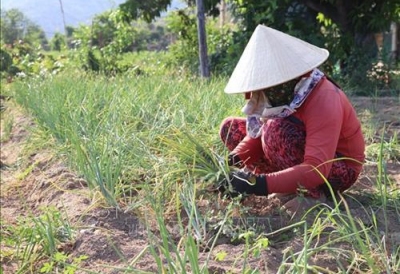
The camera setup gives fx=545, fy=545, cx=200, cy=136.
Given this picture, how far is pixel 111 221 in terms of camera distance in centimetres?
181

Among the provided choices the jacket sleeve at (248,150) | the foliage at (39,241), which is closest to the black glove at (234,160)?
Answer: the jacket sleeve at (248,150)

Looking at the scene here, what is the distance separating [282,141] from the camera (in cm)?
184

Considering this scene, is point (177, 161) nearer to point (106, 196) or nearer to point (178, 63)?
point (106, 196)

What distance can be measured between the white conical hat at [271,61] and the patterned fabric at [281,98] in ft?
0.18

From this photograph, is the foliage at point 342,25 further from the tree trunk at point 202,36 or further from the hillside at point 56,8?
the hillside at point 56,8

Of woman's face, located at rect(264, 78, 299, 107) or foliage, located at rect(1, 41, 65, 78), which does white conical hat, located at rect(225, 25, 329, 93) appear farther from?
foliage, located at rect(1, 41, 65, 78)

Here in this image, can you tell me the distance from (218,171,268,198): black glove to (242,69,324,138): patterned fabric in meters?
0.22

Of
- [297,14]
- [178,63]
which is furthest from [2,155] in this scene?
[178,63]

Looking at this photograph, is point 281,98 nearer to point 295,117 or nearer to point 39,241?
point 295,117

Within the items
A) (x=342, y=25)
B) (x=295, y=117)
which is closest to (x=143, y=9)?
(x=342, y=25)

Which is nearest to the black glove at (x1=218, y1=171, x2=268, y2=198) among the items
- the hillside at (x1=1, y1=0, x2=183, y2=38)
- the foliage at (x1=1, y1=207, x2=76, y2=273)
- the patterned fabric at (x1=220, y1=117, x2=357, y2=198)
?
the patterned fabric at (x1=220, y1=117, x2=357, y2=198)

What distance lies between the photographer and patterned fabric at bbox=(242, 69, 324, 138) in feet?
5.71

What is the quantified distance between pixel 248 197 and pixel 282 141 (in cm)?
24

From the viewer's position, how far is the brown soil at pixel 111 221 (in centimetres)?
144
